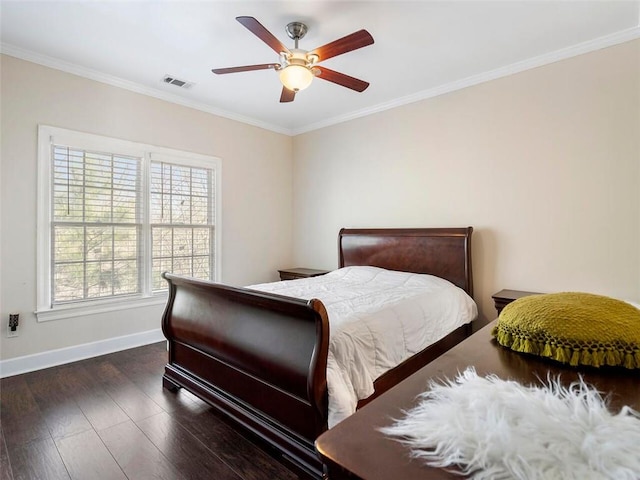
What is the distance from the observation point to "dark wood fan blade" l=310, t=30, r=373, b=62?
2.10m

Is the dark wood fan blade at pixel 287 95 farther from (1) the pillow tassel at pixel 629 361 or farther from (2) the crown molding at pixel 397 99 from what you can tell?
(1) the pillow tassel at pixel 629 361

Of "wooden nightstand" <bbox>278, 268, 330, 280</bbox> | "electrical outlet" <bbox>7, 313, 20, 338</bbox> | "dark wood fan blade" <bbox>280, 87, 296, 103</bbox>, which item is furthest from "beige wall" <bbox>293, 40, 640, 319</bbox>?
"electrical outlet" <bbox>7, 313, 20, 338</bbox>

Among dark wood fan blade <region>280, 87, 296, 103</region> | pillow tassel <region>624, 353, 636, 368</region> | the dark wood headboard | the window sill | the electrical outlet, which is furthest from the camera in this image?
the dark wood headboard

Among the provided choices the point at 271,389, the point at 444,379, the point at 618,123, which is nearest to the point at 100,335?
the point at 271,389

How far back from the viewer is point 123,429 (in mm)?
2143

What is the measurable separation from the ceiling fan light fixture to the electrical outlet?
306 cm

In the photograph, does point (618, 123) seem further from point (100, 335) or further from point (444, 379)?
point (100, 335)

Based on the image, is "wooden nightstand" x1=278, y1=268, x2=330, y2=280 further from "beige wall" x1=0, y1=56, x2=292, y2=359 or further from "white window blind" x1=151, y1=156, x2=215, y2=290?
"white window blind" x1=151, y1=156, x2=215, y2=290

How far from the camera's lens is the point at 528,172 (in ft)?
10.2

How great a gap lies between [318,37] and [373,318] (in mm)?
2223

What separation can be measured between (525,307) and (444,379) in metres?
0.48

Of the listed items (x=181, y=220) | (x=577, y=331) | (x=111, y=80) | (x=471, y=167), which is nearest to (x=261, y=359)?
(x=577, y=331)

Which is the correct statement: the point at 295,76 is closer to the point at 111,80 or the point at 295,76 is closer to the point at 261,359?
the point at 261,359

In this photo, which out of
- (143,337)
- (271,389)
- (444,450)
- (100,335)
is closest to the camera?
(444,450)
